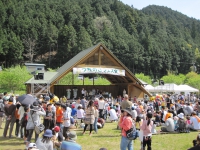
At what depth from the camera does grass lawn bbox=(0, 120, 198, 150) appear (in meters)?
8.28

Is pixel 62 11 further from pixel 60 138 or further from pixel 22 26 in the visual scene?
pixel 60 138

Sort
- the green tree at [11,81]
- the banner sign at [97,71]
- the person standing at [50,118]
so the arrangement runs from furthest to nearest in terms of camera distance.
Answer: the green tree at [11,81] < the banner sign at [97,71] < the person standing at [50,118]

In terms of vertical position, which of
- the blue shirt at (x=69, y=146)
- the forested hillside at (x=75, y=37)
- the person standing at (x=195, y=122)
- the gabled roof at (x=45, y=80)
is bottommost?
the person standing at (x=195, y=122)

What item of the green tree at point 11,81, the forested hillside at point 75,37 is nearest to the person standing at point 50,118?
the green tree at point 11,81

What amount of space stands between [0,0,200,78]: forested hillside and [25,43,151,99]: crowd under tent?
28380 millimetres

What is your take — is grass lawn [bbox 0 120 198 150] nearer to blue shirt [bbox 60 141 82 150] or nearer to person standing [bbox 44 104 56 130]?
person standing [bbox 44 104 56 130]

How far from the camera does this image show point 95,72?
2456cm

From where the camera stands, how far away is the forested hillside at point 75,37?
55.6m

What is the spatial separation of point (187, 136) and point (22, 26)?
51594 mm

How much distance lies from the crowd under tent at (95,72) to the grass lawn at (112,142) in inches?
466

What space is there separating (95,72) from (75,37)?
3712 centimetres

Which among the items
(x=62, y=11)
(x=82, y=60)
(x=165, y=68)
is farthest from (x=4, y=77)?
(x=165, y=68)

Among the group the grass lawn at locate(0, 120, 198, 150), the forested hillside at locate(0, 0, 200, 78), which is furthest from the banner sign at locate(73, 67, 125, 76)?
the forested hillside at locate(0, 0, 200, 78)

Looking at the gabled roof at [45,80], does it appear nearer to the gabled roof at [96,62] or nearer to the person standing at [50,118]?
the gabled roof at [96,62]
